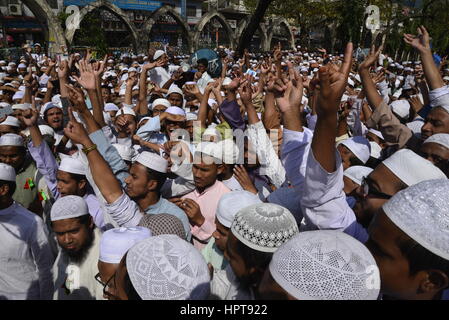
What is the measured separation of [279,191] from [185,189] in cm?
96

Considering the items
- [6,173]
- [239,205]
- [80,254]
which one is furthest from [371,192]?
[6,173]

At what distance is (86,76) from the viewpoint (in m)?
2.96

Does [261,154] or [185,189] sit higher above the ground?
[261,154]

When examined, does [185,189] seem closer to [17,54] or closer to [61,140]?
[61,140]

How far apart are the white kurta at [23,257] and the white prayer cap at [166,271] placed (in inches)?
48.1

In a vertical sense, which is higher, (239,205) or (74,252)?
(239,205)

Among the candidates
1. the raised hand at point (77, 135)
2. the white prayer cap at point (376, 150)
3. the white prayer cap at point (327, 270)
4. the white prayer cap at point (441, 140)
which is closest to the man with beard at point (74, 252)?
the raised hand at point (77, 135)

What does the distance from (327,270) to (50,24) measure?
23.7m

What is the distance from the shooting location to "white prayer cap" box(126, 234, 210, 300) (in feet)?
4.36

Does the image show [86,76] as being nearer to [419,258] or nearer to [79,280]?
[79,280]

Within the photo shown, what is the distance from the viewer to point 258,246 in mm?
1441

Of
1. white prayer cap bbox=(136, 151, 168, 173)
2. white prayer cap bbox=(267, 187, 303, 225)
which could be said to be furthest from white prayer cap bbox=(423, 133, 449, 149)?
white prayer cap bbox=(136, 151, 168, 173)

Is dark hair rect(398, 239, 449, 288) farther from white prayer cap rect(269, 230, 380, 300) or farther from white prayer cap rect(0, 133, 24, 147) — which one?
white prayer cap rect(0, 133, 24, 147)

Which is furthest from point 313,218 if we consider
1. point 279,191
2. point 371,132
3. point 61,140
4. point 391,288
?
point 61,140
